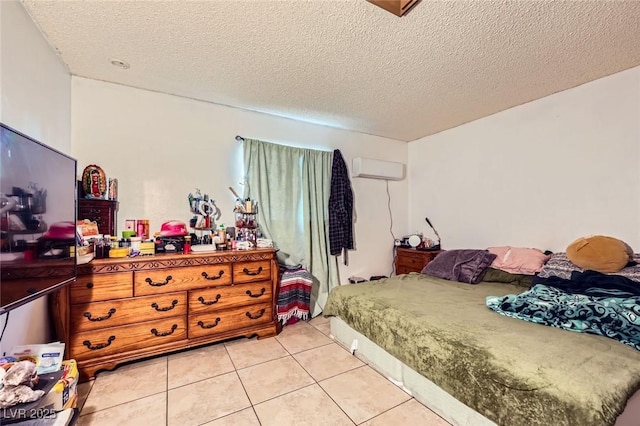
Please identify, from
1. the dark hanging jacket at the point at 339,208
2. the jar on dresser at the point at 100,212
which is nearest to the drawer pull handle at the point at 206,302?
the jar on dresser at the point at 100,212

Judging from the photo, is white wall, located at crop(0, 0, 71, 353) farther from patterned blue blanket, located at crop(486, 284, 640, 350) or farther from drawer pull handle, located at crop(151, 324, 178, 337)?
patterned blue blanket, located at crop(486, 284, 640, 350)

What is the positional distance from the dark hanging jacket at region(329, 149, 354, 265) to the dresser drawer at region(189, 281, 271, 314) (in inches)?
44.6

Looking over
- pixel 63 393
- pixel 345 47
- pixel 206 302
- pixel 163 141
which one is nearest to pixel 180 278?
pixel 206 302

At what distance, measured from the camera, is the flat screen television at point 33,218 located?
1021mm

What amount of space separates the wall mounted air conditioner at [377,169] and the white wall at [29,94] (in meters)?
2.87

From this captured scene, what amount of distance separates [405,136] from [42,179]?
377 centimetres

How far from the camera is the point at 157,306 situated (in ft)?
6.94

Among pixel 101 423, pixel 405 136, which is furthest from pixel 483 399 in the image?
pixel 405 136

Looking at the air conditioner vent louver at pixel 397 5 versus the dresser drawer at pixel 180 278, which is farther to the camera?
the dresser drawer at pixel 180 278

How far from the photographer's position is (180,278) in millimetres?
2195

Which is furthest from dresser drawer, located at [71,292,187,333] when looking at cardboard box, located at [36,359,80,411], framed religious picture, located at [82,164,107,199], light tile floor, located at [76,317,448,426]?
framed religious picture, located at [82,164,107,199]

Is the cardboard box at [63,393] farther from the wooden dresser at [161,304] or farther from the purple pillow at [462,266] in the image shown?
the purple pillow at [462,266]

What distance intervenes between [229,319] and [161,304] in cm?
56

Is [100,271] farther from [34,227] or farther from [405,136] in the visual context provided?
[405,136]
